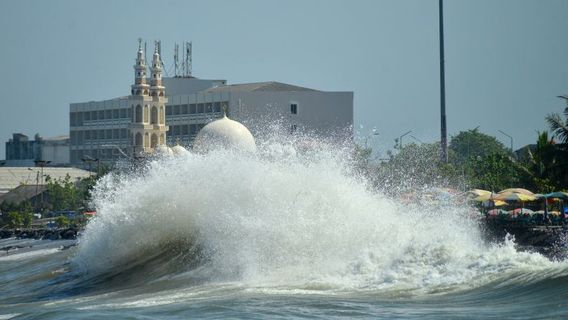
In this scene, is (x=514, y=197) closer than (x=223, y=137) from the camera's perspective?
Yes

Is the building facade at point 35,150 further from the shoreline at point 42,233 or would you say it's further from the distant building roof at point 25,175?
the shoreline at point 42,233

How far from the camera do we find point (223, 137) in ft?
253

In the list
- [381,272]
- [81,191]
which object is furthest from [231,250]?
[81,191]

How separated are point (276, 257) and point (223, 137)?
1968 inches

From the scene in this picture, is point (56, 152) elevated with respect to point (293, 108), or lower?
lower

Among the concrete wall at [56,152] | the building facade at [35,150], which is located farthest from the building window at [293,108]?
the concrete wall at [56,152]

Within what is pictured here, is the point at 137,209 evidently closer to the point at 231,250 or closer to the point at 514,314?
the point at 231,250

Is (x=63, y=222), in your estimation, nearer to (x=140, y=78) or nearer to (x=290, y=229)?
(x=140, y=78)

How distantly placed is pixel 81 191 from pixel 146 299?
252 ft

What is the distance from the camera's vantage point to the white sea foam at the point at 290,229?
24703mm

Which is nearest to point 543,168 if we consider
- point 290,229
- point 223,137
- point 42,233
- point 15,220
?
point 223,137

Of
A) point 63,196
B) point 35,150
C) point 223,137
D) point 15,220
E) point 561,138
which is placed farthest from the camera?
point 35,150

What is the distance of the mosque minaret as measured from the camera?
9819cm

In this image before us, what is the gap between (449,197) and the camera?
41.7 meters
